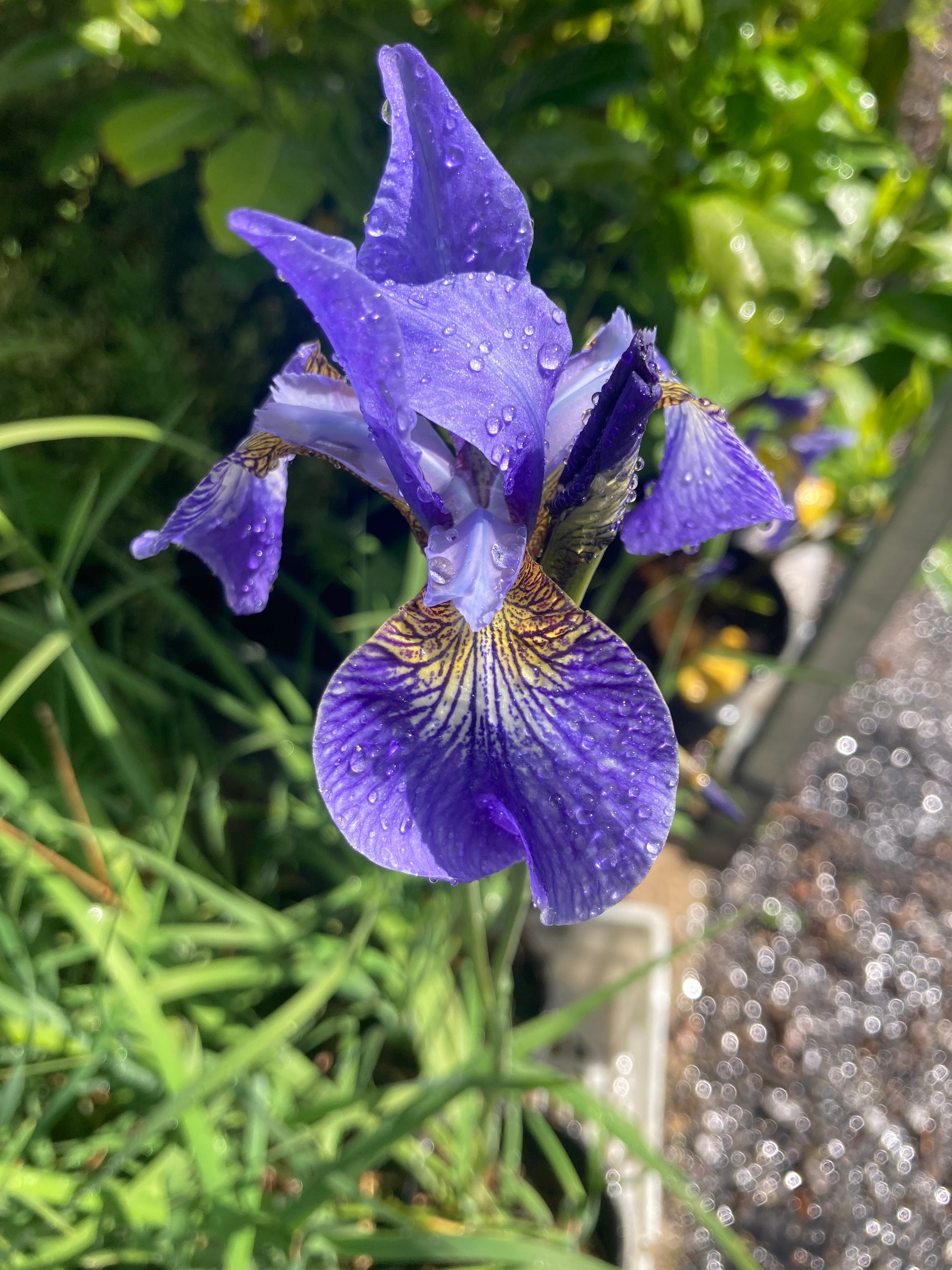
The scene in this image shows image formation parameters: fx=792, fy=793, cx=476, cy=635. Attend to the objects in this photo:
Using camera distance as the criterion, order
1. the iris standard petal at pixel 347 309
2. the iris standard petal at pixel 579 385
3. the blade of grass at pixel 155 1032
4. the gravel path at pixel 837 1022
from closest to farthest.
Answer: the iris standard petal at pixel 347 309 < the iris standard petal at pixel 579 385 < the blade of grass at pixel 155 1032 < the gravel path at pixel 837 1022

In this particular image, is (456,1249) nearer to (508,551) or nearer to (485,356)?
(508,551)

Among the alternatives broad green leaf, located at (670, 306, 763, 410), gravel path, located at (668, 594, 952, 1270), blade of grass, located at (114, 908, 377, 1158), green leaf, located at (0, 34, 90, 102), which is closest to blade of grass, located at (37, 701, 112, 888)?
blade of grass, located at (114, 908, 377, 1158)

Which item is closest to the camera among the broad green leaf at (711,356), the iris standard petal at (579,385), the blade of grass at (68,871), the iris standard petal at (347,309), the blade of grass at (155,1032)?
the iris standard petal at (347,309)

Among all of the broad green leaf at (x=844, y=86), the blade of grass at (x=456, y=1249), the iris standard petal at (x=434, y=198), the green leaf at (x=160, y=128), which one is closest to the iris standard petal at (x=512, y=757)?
the iris standard petal at (x=434, y=198)

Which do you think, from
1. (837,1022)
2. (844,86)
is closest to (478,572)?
(844,86)

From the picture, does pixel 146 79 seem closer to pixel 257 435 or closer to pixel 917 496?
pixel 257 435

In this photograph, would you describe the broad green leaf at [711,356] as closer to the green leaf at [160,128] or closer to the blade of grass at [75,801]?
the green leaf at [160,128]

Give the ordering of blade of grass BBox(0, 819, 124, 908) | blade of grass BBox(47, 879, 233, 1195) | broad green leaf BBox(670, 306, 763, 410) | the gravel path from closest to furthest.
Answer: blade of grass BBox(47, 879, 233, 1195) < blade of grass BBox(0, 819, 124, 908) < broad green leaf BBox(670, 306, 763, 410) < the gravel path

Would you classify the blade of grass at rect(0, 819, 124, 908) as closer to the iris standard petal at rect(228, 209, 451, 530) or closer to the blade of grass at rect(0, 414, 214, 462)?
the blade of grass at rect(0, 414, 214, 462)

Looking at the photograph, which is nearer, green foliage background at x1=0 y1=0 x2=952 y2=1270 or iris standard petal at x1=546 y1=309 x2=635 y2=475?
iris standard petal at x1=546 y1=309 x2=635 y2=475
